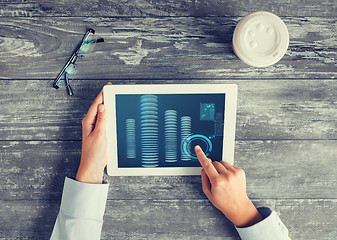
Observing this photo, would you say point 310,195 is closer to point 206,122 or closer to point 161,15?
point 206,122

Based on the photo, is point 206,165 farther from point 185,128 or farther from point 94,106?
point 94,106

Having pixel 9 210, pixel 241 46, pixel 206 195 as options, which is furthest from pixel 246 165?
pixel 9 210

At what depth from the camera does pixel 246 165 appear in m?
0.79

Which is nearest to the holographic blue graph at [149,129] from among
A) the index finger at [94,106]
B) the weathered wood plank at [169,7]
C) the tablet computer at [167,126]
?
the tablet computer at [167,126]

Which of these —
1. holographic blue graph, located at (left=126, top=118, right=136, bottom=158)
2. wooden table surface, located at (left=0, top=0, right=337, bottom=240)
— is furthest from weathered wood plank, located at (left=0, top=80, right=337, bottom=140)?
holographic blue graph, located at (left=126, top=118, right=136, bottom=158)

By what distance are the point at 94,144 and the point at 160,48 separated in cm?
30

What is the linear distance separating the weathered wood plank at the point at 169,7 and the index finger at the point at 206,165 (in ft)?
1.18

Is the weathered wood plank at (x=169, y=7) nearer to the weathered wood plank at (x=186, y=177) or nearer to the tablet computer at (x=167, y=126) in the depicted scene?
the tablet computer at (x=167, y=126)

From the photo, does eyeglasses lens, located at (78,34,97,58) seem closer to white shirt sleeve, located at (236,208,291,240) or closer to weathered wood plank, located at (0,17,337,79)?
weathered wood plank, located at (0,17,337,79)

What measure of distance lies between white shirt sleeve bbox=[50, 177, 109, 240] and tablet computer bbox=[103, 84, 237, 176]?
0.07 meters

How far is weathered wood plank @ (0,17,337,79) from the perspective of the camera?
0.75m

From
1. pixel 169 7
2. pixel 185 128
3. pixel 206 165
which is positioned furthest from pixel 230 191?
pixel 169 7

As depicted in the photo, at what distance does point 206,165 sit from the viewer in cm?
73

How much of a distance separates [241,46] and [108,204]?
553 mm
